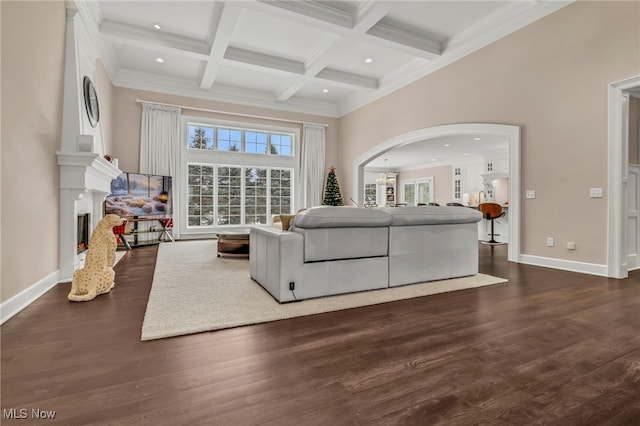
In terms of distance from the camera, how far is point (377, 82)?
7.33 metres

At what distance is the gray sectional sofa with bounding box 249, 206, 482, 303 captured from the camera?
8.48 feet

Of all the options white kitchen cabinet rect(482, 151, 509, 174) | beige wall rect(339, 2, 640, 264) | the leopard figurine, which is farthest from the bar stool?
the leopard figurine

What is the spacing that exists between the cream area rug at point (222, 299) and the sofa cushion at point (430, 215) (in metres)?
0.64

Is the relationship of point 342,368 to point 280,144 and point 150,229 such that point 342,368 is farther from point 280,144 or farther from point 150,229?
point 280,144

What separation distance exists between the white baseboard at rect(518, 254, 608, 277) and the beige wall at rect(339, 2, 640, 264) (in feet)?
0.21

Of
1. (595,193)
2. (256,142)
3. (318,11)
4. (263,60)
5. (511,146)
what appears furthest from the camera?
(256,142)

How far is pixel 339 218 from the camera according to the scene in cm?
269

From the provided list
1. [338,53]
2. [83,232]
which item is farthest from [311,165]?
[83,232]

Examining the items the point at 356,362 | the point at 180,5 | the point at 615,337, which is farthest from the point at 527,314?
the point at 180,5

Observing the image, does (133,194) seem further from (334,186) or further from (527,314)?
(527,314)

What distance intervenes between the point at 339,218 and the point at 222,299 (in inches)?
48.1

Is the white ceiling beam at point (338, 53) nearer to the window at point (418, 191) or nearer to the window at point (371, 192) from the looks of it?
the window at point (418, 191)

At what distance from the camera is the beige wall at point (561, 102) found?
3.63m

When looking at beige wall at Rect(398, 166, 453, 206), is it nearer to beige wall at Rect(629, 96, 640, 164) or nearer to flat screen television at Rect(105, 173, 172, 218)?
beige wall at Rect(629, 96, 640, 164)
